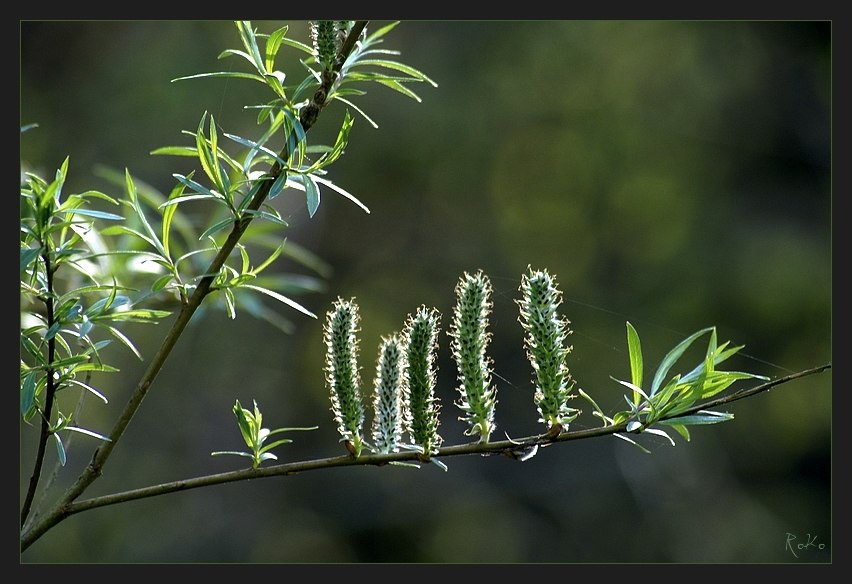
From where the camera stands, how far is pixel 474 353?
792mm

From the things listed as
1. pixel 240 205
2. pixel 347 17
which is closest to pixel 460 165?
pixel 347 17

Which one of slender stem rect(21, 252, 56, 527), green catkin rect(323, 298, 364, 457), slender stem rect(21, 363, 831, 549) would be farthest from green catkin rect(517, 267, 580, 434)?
slender stem rect(21, 252, 56, 527)

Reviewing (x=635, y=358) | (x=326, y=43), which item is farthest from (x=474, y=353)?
(x=326, y=43)

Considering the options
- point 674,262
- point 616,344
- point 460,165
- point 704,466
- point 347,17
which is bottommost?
point 704,466

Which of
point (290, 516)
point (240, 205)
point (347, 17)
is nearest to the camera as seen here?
point (240, 205)

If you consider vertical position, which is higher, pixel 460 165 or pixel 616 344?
pixel 460 165

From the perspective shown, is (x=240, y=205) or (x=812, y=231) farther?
(x=812, y=231)

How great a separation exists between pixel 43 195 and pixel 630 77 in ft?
13.2

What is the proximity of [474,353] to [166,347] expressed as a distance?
0.85 ft

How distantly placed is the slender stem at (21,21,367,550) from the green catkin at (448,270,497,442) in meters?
0.19

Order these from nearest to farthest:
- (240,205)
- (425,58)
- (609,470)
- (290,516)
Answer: (240,205) → (609,470) → (290,516) → (425,58)

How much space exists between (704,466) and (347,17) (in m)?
3.17

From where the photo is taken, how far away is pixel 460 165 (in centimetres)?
436

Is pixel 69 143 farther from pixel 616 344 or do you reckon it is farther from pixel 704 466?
pixel 704 466
